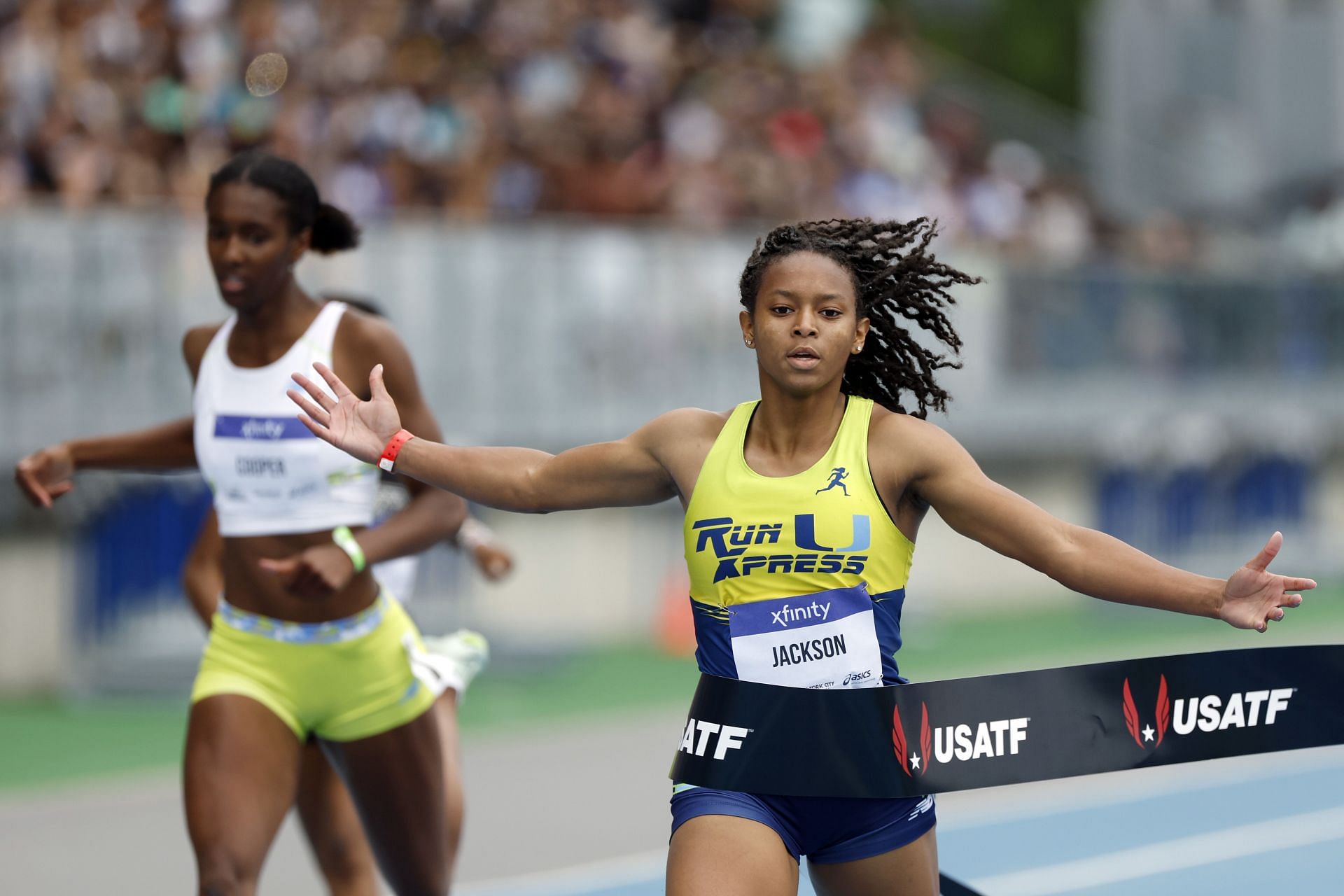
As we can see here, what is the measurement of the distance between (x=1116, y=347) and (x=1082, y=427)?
2.65 ft

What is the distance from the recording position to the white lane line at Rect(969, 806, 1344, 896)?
8.35m

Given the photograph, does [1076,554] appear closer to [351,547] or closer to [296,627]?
[351,547]

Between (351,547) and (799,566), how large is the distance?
1.54 metres

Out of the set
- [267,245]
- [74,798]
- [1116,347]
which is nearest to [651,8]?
[1116,347]

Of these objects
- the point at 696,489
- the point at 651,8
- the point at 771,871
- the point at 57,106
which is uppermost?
the point at 651,8

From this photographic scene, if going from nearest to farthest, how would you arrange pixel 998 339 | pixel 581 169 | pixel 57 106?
1. pixel 57 106
2. pixel 581 169
3. pixel 998 339

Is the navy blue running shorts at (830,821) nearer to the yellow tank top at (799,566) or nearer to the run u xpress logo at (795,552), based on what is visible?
the yellow tank top at (799,566)

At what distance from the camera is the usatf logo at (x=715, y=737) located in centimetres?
440

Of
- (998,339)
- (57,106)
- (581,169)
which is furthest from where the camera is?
(998,339)

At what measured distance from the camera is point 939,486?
4.38 m

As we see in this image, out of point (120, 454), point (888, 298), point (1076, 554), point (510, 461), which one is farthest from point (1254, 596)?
point (120, 454)

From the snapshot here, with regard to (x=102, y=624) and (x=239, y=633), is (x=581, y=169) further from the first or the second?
(x=239, y=633)

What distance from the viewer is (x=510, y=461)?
4.67m

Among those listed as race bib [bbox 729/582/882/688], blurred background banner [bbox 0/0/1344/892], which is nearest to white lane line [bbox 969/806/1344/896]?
race bib [bbox 729/582/882/688]
